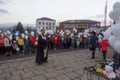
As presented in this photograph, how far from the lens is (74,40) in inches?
541

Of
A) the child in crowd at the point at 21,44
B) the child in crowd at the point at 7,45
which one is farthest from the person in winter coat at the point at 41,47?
the child in crowd at the point at 7,45

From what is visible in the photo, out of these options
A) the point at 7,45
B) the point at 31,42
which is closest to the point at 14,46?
the point at 7,45

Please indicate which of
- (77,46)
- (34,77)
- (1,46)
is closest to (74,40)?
(77,46)

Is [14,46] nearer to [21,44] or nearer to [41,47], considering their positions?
[21,44]

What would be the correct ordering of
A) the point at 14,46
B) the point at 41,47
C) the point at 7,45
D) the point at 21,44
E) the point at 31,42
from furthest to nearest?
the point at 31,42 → the point at 21,44 → the point at 14,46 → the point at 7,45 → the point at 41,47

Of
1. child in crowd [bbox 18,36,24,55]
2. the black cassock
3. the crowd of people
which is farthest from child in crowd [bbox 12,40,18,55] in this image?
the black cassock

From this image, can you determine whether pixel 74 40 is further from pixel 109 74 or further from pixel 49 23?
pixel 49 23

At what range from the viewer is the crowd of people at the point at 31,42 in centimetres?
999

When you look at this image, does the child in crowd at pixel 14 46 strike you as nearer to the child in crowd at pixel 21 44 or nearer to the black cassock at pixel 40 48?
the child in crowd at pixel 21 44

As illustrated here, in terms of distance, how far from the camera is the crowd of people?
9.99 metres

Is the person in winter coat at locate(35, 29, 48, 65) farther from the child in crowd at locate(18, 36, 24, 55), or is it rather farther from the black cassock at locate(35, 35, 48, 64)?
the child in crowd at locate(18, 36, 24, 55)

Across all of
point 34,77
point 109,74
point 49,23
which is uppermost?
point 49,23

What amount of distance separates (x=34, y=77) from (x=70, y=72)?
5.20 feet

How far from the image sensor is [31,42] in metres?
11.2
